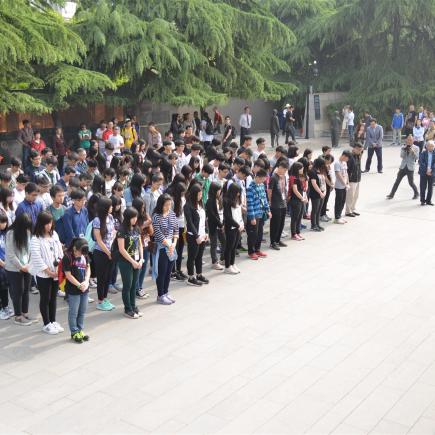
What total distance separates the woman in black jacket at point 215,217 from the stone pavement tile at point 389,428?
485 cm

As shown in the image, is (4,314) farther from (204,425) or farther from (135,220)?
(204,425)

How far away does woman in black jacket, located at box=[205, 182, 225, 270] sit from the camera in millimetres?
9914

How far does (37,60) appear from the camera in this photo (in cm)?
1533

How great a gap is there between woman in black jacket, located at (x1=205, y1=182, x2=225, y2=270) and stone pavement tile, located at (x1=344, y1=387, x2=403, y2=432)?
14.2ft

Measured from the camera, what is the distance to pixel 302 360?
7141 millimetres

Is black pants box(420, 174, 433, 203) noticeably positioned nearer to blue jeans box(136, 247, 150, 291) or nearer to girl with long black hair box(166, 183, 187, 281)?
girl with long black hair box(166, 183, 187, 281)

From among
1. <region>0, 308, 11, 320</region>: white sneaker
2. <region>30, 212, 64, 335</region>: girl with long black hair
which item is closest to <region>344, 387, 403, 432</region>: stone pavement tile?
<region>30, 212, 64, 335</region>: girl with long black hair

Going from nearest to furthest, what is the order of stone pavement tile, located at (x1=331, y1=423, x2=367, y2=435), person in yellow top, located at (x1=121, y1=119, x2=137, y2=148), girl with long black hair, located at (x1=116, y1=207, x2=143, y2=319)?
1. stone pavement tile, located at (x1=331, y1=423, x2=367, y2=435)
2. girl with long black hair, located at (x1=116, y1=207, x2=143, y2=319)
3. person in yellow top, located at (x1=121, y1=119, x2=137, y2=148)

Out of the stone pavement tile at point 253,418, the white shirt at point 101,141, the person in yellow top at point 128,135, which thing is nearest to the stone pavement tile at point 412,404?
the stone pavement tile at point 253,418

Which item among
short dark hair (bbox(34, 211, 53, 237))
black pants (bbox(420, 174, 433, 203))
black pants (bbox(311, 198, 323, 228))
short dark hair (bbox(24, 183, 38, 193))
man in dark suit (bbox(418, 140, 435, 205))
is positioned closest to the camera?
short dark hair (bbox(34, 211, 53, 237))

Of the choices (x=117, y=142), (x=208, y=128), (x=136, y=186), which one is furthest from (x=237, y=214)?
(x=208, y=128)

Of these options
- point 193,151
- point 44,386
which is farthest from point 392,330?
point 193,151

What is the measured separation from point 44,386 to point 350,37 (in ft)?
84.4

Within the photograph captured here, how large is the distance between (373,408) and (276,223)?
5.76m
